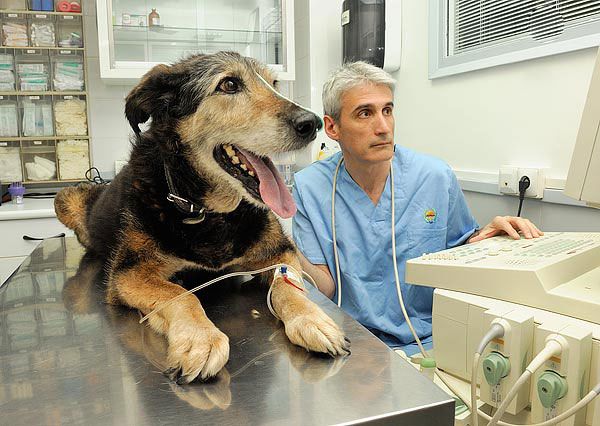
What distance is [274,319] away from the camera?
761 millimetres

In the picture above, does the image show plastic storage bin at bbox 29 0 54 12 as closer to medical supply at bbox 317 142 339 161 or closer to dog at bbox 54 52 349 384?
medical supply at bbox 317 142 339 161

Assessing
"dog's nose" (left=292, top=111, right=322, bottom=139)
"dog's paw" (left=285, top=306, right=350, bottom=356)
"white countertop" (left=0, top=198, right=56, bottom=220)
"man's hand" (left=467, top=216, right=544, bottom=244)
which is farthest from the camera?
"white countertop" (left=0, top=198, right=56, bottom=220)

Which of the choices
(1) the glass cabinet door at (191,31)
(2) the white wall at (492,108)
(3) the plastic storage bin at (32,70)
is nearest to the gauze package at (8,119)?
(3) the plastic storage bin at (32,70)

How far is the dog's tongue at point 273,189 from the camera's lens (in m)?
0.85

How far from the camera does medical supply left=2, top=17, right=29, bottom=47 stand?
2545mm

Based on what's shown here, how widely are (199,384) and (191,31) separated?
260 centimetres

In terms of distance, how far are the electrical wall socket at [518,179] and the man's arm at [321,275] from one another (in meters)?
0.68

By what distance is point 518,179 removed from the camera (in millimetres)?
1581

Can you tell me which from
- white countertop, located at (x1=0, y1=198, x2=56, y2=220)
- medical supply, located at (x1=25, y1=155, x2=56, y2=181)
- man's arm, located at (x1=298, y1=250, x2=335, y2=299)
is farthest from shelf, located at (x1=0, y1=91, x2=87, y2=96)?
man's arm, located at (x1=298, y1=250, x2=335, y2=299)

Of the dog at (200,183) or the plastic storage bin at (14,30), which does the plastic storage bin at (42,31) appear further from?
the dog at (200,183)

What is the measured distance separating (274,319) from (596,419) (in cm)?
46

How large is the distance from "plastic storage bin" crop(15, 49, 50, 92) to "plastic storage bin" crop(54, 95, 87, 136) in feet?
0.36

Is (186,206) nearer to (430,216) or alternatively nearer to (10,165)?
(430,216)

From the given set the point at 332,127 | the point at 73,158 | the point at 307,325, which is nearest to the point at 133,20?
the point at 73,158
